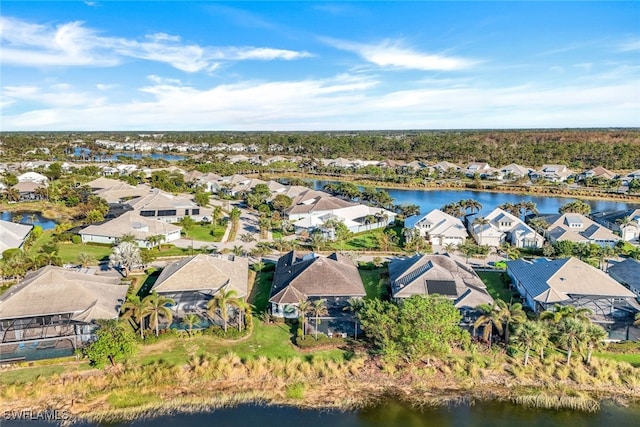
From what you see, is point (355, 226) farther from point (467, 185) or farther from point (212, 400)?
point (467, 185)

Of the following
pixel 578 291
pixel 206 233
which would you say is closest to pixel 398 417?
pixel 578 291

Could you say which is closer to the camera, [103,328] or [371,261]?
[103,328]

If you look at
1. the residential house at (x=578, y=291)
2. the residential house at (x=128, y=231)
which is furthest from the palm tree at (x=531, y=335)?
the residential house at (x=128, y=231)

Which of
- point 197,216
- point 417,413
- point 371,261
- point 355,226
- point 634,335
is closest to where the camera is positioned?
point 417,413

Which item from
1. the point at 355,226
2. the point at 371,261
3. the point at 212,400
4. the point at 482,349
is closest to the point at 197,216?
the point at 355,226

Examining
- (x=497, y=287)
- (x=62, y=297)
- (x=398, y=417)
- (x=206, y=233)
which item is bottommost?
(x=398, y=417)

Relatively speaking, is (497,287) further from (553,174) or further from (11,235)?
(553,174)

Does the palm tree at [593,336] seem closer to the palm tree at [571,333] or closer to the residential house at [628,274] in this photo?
the palm tree at [571,333]
